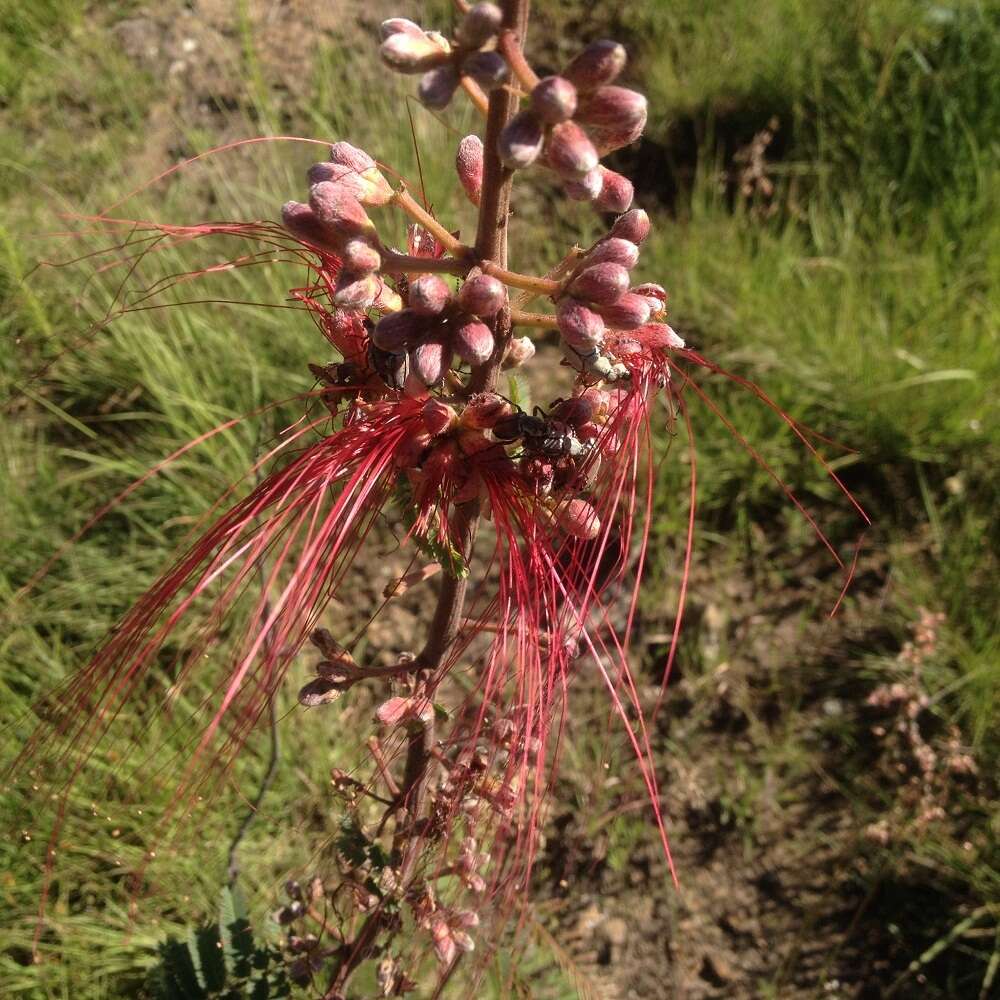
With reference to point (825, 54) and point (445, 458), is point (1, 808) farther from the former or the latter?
point (825, 54)

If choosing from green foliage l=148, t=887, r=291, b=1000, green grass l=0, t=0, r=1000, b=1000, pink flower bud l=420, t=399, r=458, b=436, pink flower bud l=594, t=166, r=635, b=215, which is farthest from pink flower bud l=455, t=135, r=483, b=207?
green foliage l=148, t=887, r=291, b=1000

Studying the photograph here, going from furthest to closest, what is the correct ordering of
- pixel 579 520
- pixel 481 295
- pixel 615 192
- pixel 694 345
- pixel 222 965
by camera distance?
1. pixel 694 345
2. pixel 222 965
3. pixel 579 520
4. pixel 615 192
5. pixel 481 295

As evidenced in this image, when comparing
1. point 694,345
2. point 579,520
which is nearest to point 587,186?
point 579,520

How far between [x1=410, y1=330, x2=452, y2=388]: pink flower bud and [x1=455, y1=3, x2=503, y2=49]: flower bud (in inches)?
11.7

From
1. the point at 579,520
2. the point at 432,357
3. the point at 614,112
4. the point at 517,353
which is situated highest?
the point at 614,112

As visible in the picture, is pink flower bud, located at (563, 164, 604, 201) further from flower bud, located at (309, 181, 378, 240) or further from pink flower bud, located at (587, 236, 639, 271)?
flower bud, located at (309, 181, 378, 240)

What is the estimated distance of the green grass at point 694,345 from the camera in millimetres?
2477

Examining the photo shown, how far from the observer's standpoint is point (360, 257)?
101cm

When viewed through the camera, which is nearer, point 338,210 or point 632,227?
point 338,210

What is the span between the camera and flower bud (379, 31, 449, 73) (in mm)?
954

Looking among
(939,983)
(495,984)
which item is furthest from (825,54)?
(495,984)

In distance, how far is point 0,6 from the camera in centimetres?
434

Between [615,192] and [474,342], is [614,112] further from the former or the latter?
[474,342]

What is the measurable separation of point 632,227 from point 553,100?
0.85 feet
